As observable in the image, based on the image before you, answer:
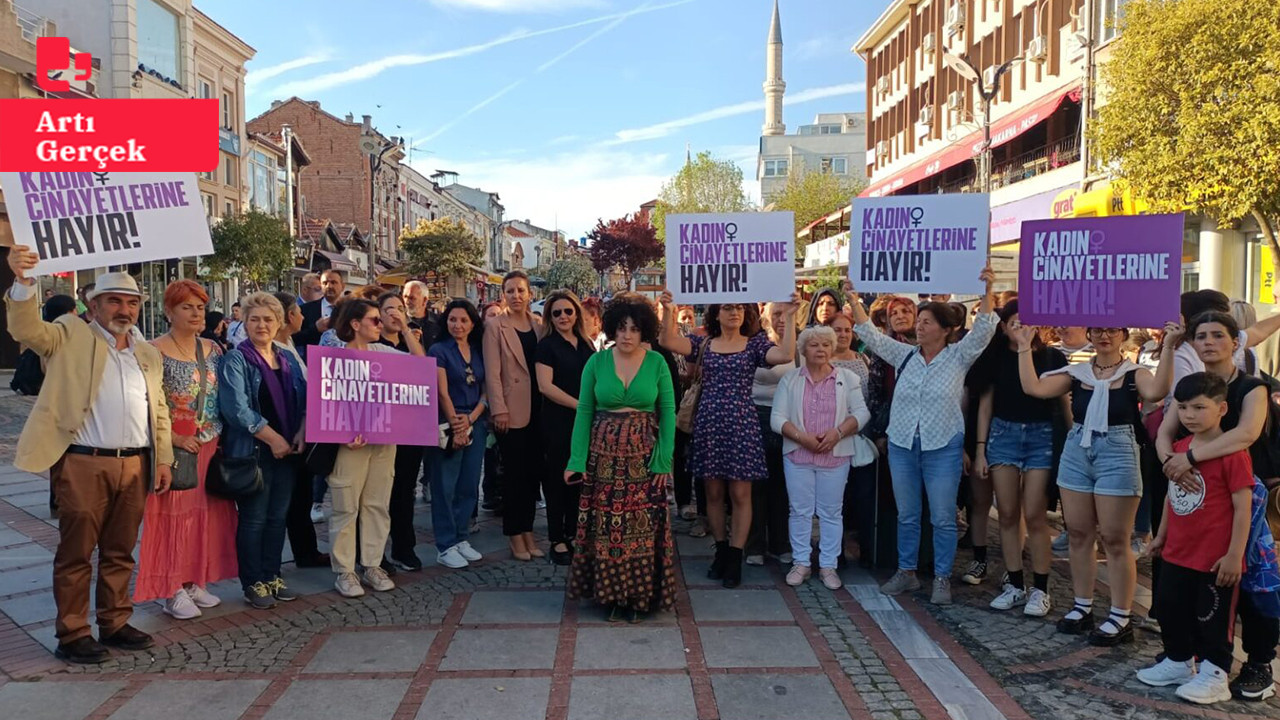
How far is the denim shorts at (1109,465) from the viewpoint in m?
4.43

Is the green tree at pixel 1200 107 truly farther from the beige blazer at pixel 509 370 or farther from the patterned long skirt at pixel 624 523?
the patterned long skirt at pixel 624 523

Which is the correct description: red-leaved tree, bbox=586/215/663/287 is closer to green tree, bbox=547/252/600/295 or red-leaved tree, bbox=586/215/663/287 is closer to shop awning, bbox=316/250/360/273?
green tree, bbox=547/252/600/295

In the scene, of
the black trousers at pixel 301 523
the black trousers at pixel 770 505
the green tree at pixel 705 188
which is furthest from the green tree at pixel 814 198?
the black trousers at pixel 301 523

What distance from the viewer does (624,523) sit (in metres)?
4.92

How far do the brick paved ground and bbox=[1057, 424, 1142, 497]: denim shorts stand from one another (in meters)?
0.85

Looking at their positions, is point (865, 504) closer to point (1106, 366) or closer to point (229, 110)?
point (1106, 366)

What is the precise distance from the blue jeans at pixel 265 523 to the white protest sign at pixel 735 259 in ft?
8.95

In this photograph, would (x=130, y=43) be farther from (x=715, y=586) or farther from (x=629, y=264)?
(x=629, y=264)

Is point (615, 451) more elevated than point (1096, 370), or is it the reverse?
point (1096, 370)

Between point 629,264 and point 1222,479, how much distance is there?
2467 inches


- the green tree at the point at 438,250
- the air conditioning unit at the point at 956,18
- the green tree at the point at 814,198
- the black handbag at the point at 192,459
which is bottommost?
the black handbag at the point at 192,459

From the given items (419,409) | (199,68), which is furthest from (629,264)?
(419,409)

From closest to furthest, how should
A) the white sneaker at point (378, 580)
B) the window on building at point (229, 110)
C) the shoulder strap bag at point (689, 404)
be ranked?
1. the white sneaker at point (378, 580)
2. the shoulder strap bag at point (689, 404)
3. the window on building at point (229, 110)

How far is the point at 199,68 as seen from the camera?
106ft
